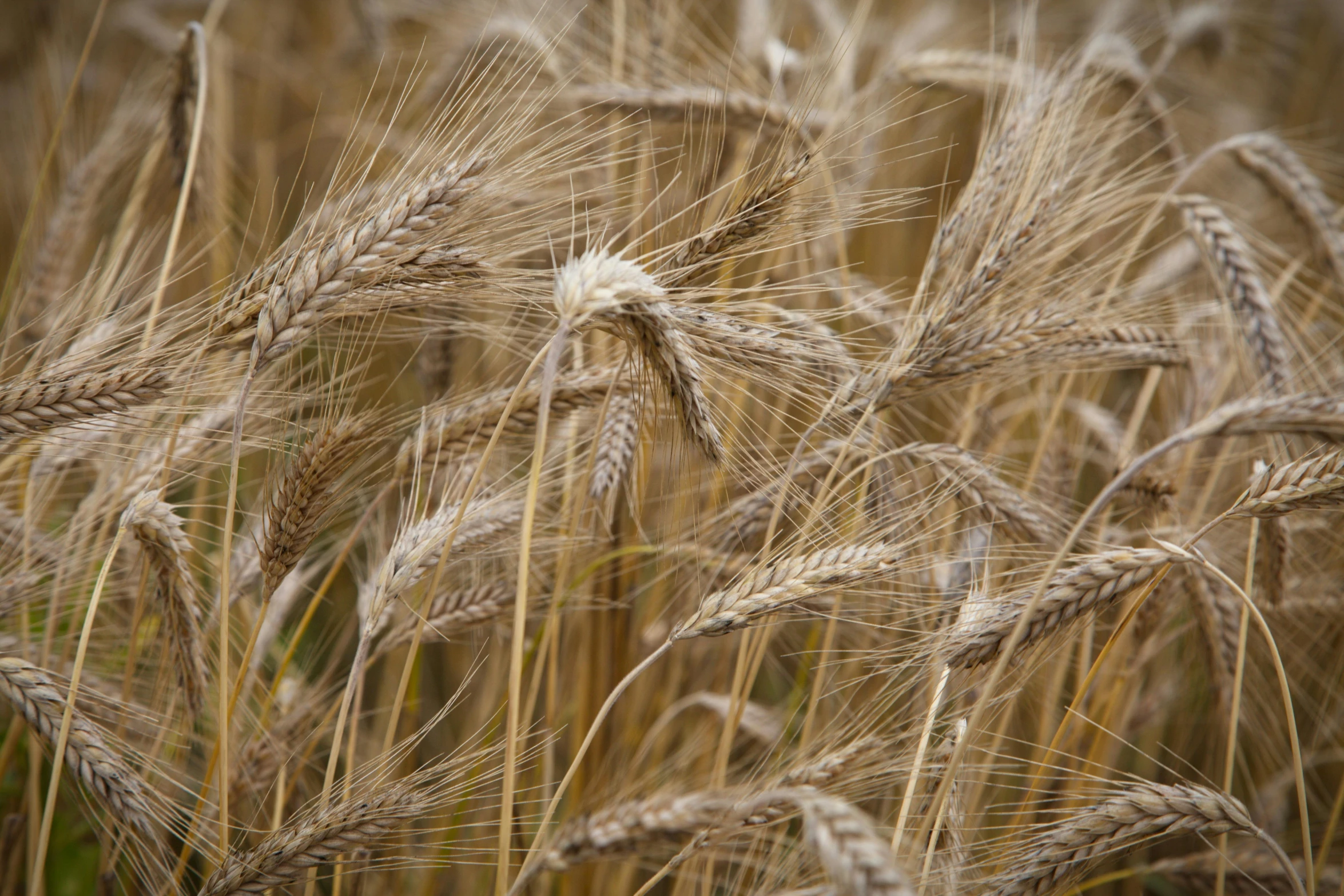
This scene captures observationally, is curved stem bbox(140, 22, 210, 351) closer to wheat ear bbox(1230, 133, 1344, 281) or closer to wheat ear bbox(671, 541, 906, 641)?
wheat ear bbox(671, 541, 906, 641)

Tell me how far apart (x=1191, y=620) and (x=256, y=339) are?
167 cm

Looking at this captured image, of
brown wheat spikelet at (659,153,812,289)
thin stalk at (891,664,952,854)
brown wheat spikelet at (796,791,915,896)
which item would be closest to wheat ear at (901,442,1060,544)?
thin stalk at (891,664,952,854)

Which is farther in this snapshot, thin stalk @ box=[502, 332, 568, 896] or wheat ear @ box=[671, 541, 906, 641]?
wheat ear @ box=[671, 541, 906, 641]

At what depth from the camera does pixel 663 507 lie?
1594 mm

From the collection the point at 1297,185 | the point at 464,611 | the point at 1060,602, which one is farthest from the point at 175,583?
the point at 1297,185

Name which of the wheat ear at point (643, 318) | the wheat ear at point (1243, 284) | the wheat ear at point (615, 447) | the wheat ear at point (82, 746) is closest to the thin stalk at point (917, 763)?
the wheat ear at point (643, 318)

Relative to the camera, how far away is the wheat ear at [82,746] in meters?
1.03

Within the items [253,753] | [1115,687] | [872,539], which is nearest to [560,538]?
[872,539]

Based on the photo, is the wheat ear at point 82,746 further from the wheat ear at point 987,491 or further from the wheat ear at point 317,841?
the wheat ear at point 987,491

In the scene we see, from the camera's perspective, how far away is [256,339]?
99cm

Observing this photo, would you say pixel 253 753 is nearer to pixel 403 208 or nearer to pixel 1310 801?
pixel 403 208

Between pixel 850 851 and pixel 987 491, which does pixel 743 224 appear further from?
pixel 850 851

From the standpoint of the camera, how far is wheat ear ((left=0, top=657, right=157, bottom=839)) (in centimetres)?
103

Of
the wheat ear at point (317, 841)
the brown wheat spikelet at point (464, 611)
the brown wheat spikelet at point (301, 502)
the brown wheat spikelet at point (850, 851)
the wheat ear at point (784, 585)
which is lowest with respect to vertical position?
the wheat ear at point (317, 841)
